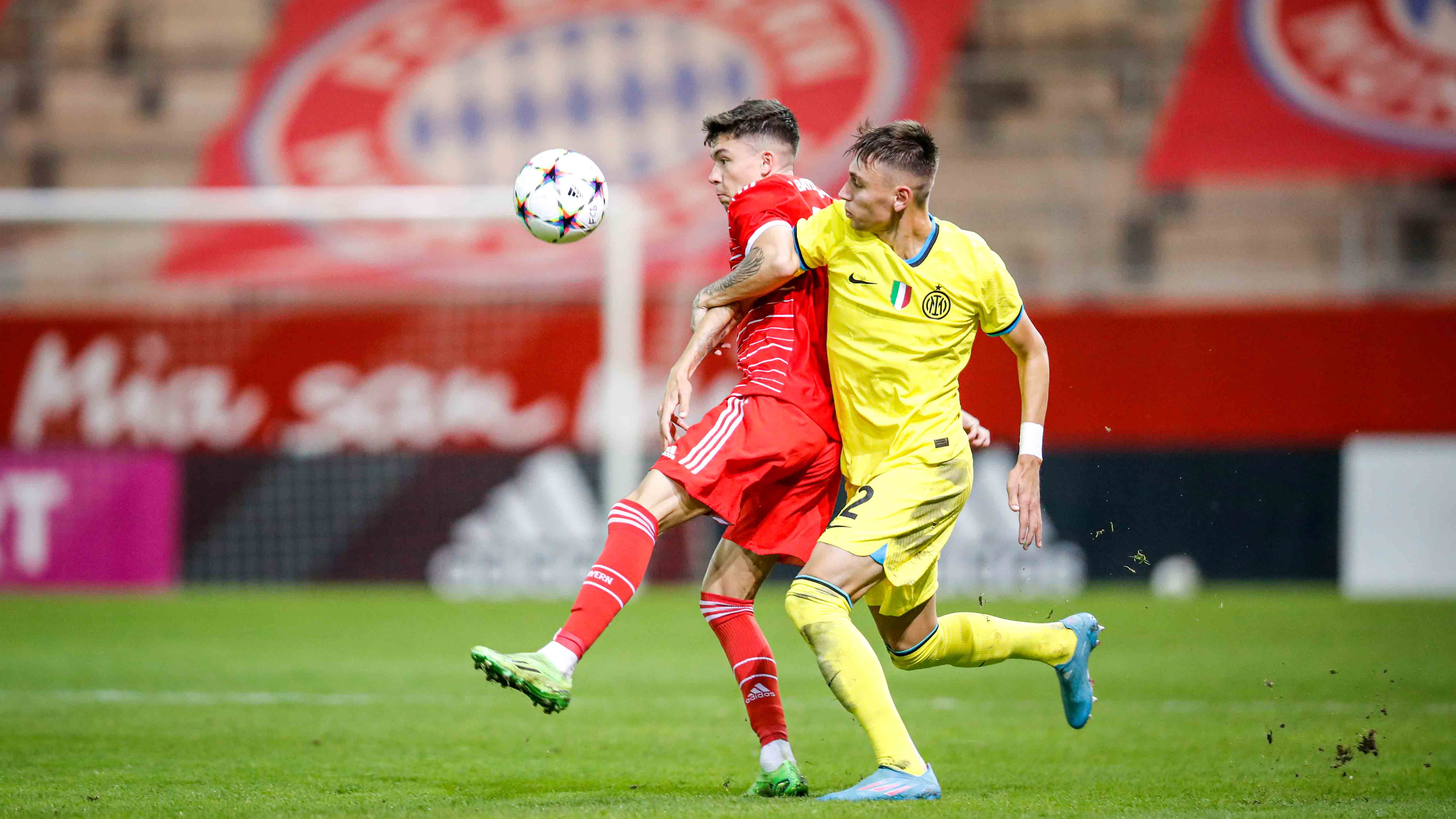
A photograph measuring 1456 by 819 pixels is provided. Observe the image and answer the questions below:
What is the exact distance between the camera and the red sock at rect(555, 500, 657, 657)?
4.51 m

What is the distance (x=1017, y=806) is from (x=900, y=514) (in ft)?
2.95

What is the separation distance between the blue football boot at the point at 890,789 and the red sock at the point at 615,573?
0.81 metres

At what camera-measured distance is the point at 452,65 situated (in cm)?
1775

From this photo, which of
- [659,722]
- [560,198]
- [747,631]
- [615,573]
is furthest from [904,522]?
[659,722]

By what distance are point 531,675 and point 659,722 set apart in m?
2.59

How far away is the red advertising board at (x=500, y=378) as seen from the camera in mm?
12461

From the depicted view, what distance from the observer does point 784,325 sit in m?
4.98

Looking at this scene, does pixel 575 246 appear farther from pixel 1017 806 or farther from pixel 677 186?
pixel 1017 806

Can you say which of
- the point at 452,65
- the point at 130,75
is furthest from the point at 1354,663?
the point at 130,75

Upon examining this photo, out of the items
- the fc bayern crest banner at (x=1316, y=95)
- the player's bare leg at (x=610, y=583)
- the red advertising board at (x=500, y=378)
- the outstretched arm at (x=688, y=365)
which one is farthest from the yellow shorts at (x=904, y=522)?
the fc bayern crest banner at (x=1316, y=95)

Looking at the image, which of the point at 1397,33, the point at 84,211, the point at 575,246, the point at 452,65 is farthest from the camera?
the point at 452,65

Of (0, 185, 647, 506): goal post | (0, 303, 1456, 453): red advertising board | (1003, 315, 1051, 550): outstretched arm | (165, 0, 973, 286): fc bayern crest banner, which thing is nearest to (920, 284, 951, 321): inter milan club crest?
(1003, 315, 1051, 550): outstretched arm

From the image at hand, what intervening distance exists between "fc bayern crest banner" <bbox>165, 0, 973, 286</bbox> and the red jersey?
431 inches

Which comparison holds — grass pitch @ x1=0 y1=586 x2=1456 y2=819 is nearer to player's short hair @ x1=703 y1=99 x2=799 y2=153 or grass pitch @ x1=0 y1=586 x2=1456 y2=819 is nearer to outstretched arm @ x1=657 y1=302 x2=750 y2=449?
outstretched arm @ x1=657 y1=302 x2=750 y2=449
